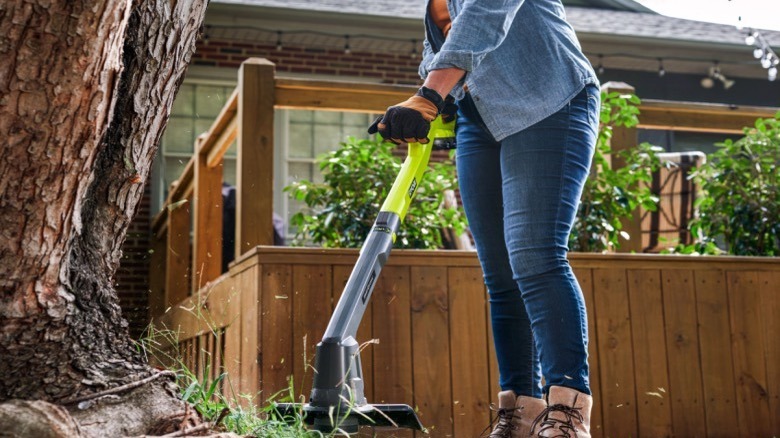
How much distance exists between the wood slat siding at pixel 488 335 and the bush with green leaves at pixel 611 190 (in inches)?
12.3

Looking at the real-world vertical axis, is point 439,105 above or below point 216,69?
below

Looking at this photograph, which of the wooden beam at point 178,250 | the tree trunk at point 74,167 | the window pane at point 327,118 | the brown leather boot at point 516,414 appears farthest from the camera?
the window pane at point 327,118

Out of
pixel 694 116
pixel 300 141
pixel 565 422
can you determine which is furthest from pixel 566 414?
pixel 300 141

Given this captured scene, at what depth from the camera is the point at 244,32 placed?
27.5 feet

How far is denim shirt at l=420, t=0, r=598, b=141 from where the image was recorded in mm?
2277

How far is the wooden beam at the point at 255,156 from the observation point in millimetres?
3643

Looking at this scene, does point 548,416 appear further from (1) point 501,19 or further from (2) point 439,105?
(1) point 501,19

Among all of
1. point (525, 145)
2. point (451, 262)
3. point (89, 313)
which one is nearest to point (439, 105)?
point (525, 145)

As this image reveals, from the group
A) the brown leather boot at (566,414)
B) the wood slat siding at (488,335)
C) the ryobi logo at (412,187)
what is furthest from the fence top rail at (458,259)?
the brown leather boot at (566,414)

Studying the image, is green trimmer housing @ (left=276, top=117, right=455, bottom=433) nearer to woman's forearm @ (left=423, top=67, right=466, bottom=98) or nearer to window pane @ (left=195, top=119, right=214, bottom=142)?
woman's forearm @ (left=423, top=67, right=466, bottom=98)

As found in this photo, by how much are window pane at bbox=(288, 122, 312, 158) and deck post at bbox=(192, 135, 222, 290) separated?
349 cm

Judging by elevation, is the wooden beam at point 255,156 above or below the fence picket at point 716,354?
above

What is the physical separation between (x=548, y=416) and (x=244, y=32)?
267 inches

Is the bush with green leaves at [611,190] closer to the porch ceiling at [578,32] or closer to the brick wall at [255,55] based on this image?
the porch ceiling at [578,32]
